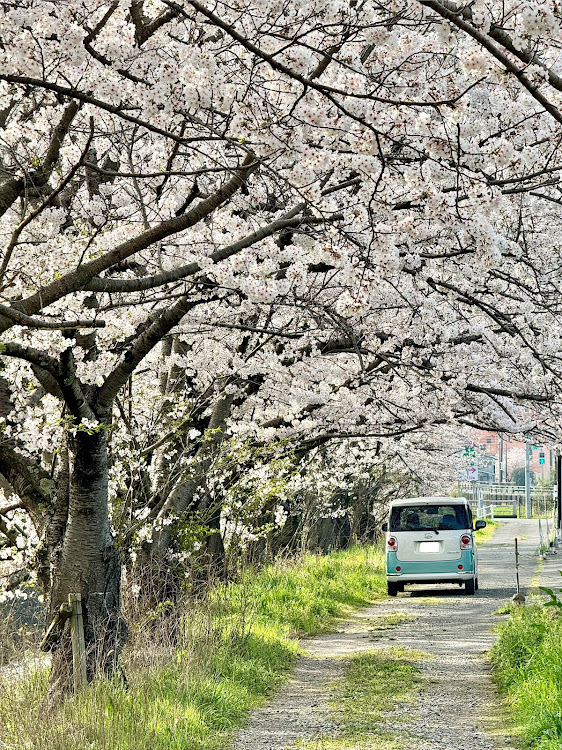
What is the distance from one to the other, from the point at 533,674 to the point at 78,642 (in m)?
3.93

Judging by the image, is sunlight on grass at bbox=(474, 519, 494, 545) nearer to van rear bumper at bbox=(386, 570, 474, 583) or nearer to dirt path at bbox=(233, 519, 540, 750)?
van rear bumper at bbox=(386, 570, 474, 583)

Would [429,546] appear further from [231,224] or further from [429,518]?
[231,224]

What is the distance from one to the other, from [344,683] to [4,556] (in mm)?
3465

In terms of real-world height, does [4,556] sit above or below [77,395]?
below

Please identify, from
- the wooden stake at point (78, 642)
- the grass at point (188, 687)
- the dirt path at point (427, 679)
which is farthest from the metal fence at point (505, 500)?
the wooden stake at point (78, 642)

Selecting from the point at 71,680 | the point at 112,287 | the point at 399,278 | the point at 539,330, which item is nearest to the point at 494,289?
the point at 399,278

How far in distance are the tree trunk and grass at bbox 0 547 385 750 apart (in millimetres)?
465

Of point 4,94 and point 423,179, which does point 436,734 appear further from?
point 4,94

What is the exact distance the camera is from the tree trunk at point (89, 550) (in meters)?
7.86

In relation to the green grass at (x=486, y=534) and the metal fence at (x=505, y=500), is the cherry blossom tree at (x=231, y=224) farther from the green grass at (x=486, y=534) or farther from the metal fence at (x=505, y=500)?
the metal fence at (x=505, y=500)

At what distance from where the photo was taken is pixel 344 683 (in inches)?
368

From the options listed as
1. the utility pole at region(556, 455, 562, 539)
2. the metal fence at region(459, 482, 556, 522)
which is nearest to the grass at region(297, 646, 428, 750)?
A: the utility pole at region(556, 455, 562, 539)

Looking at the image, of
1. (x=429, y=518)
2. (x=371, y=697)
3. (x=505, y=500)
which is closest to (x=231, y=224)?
(x=371, y=697)

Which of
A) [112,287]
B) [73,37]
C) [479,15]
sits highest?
[73,37]
